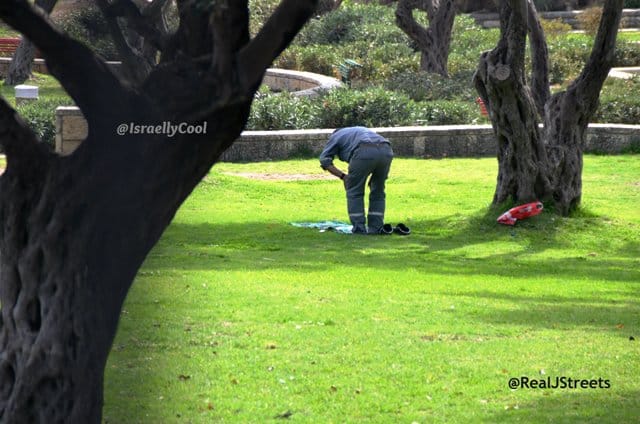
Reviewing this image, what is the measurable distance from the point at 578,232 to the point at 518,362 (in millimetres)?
7618

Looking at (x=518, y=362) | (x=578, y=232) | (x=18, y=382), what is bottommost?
(x=578, y=232)

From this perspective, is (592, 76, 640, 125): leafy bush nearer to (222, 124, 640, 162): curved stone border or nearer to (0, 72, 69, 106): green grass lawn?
(222, 124, 640, 162): curved stone border

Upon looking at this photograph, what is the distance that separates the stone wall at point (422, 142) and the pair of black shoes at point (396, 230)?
600 centimetres

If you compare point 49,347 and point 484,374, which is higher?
point 49,347

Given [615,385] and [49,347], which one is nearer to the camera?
[49,347]

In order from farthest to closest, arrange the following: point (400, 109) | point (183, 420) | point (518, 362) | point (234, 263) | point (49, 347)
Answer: point (400, 109) < point (234, 263) < point (518, 362) < point (183, 420) < point (49, 347)

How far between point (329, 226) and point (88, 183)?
33.3ft

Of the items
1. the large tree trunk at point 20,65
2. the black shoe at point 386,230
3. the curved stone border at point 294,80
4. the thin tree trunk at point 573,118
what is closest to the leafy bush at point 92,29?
the black shoe at point 386,230

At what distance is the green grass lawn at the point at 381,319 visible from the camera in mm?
7234

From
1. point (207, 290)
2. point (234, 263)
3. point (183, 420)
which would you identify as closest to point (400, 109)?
point (234, 263)

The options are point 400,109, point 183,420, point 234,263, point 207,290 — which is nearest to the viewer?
point 183,420

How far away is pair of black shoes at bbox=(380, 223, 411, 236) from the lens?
15219mm

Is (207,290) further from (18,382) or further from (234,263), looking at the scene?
(18,382)

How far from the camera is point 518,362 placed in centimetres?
824
